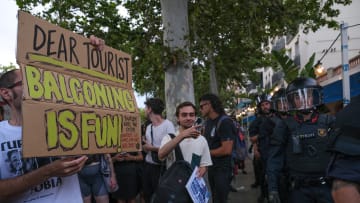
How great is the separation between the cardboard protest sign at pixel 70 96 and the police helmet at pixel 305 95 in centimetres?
174

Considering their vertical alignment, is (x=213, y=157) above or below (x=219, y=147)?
below

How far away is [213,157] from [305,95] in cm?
157

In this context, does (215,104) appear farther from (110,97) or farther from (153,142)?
(110,97)

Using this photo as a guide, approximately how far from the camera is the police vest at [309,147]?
3.66 meters

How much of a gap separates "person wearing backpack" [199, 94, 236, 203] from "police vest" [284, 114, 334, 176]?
3.86ft

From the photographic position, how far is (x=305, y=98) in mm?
3965

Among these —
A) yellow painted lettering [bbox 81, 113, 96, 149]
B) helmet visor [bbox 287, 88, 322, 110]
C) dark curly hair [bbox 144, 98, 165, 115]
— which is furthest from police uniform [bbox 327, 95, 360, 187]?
dark curly hair [bbox 144, 98, 165, 115]

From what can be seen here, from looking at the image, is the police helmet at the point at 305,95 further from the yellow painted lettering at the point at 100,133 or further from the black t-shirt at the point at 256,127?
the black t-shirt at the point at 256,127

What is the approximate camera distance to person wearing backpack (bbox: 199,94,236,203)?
5.02 m

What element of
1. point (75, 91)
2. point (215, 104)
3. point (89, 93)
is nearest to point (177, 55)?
point (215, 104)

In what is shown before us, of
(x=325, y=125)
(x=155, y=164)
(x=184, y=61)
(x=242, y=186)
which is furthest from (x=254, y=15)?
(x=242, y=186)

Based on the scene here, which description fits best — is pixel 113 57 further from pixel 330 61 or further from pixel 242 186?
pixel 330 61

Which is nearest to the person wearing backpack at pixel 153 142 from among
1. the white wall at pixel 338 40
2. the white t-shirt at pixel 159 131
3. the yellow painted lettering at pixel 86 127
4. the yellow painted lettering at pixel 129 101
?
the white t-shirt at pixel 159 131

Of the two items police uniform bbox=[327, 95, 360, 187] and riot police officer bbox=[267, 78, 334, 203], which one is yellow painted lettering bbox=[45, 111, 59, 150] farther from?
riot police officer bbox=[267, 78, 334, 203]
